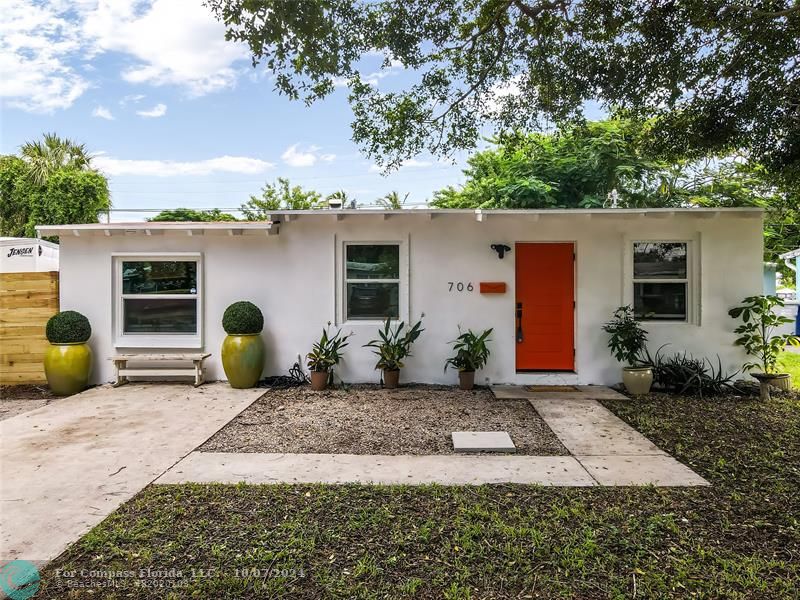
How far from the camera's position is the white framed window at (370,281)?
7242 millimetres

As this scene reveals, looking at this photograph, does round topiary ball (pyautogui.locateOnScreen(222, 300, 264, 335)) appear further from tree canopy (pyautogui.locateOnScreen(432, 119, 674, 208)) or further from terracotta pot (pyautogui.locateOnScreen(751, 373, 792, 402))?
tree canopy (pyautogui.locateOnScreen(432, 119, 674, 208))

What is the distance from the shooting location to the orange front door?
7211 mm

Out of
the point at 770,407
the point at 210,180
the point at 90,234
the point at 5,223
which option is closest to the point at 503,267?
the point at 770,407

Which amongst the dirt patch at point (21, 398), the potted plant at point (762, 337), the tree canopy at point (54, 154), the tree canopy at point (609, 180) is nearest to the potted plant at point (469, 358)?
the potted plant at point (762, 337)

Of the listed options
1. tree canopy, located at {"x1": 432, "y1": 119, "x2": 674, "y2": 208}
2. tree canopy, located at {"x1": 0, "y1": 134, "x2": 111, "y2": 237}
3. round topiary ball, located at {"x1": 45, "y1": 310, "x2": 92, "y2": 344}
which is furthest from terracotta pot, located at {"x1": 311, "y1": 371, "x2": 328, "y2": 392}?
tree canopy, located at {"x1": 0, "y1": 134, "x2": 111, "y2": 237}

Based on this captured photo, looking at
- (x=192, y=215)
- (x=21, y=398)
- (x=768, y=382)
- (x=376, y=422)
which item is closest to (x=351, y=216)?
(x=376, y=422)

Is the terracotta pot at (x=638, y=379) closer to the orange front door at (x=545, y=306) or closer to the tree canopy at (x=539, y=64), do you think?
the orange front door at (x=545, y=306)

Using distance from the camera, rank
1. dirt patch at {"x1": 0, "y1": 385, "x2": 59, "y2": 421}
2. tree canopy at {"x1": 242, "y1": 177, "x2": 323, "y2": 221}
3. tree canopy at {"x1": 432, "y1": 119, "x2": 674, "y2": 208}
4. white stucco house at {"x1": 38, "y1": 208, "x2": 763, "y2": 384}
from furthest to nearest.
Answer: tree canopy at {"x1": 242, "y1": 177, "x2": 323, "y2": 221}
tree canopy at {"x1": 432, "y1": 119, "x2": 674, "y2": 208}
white stucco house at {"x1": 38, "y1": 208, "x2": 763, "y2": 384}
dirt patch at {"x1": 0, "y1": 385, "x2": 59, "y2": 421}

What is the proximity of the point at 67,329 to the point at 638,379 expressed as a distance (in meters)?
7.97

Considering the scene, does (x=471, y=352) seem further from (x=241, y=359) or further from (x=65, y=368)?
(x=65, y=368)

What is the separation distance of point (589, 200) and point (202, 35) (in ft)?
33.9

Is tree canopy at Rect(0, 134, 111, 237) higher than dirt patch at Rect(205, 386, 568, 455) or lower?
higher

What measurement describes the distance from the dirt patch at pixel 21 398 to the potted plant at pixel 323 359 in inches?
137

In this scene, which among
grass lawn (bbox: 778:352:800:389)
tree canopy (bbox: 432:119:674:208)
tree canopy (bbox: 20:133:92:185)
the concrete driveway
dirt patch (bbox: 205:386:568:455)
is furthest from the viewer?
tree canopy (bbox: 20:133:92:185)
